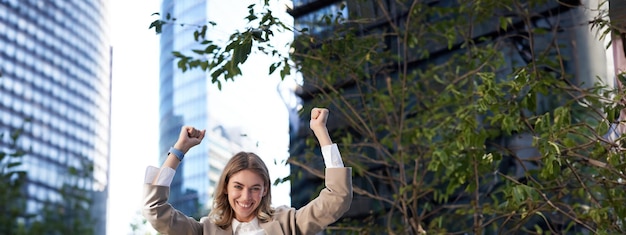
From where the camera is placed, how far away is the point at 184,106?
51.8ft

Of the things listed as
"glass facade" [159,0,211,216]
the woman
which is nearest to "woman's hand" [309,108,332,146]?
the woman

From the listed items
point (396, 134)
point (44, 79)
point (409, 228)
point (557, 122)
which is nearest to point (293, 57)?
point (396, 134)

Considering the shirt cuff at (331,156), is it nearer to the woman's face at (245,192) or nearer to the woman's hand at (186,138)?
the woman's face at (245,192)

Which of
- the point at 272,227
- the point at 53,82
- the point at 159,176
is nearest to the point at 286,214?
the point at 272,227

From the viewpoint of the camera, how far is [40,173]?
79.7ft

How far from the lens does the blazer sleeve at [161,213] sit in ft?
5.76

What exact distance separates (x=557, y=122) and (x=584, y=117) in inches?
74.5

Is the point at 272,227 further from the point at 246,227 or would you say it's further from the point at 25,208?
the point at 25,208

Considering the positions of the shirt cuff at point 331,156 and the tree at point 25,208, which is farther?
the tree at point 25,208

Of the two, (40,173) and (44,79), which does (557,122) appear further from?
(40,173)

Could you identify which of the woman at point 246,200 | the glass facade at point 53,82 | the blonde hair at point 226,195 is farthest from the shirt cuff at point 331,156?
the glass facade at point 53,82

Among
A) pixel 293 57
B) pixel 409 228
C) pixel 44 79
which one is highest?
pixel 44 79

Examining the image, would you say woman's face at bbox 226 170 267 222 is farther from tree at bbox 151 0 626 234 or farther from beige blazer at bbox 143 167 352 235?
tree at bbox 151 0 626 234

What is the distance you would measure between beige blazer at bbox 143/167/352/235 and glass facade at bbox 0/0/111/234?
18517mm
